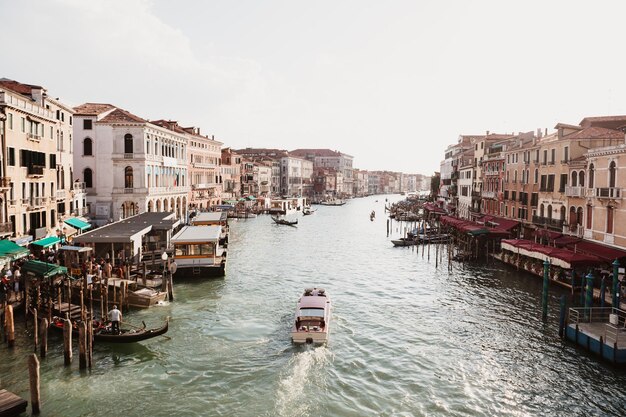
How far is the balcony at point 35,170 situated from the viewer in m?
27.3

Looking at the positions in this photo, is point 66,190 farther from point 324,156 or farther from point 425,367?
point 324,156

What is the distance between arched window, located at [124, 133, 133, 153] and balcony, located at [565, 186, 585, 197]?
35.8 metres

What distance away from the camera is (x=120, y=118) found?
44.9m

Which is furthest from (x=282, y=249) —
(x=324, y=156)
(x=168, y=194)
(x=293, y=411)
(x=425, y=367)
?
(x=324, y=156)

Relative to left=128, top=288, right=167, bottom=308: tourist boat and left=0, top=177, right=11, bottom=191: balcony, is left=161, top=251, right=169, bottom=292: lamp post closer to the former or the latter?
left=128, top=288, right=167, bottom=308: tourist boat

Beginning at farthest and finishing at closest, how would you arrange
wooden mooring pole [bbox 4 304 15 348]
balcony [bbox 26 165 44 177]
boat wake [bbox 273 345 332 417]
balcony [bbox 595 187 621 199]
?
balcony [bbox 26 165 44 177], balcony [bbox 595 187 621 199], wooden mooring pole [bbox 4 304 15 348], boat wake [bbox 273 345 332 417]

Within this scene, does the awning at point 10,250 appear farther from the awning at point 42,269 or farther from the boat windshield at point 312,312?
the boat windshield at point 312,312

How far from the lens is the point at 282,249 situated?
4347 cm

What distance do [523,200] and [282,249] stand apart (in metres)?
20.6

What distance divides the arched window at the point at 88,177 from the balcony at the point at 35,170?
52.7 feet

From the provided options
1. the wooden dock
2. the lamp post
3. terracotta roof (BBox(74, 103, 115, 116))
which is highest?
terracotta roof (BBox(74, 103, 115, 116))

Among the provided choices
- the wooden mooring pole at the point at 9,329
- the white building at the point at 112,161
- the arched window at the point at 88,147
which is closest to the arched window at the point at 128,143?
the white building at the point at 112,161

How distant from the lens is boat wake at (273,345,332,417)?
13.4 meters

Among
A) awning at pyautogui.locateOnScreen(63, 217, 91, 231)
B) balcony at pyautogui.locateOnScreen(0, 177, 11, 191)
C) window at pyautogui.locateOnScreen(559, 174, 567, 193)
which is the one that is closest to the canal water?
balcony at pyautogui.locateOnScreen(0, 177, 11, 191)
